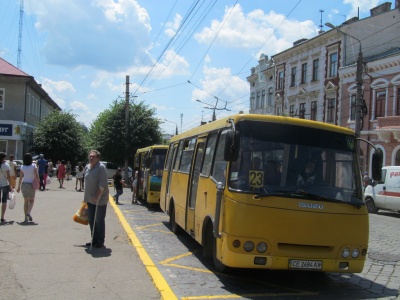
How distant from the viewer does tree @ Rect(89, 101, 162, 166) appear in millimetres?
38000

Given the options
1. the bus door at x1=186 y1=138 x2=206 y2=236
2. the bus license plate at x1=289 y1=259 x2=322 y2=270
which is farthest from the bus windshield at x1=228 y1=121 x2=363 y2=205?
the bus door at x1=186 y1=138 x2=206 y2=236

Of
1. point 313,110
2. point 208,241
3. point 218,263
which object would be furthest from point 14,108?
point 218,263

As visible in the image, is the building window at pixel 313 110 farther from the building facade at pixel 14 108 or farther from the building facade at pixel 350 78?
the building facade at pixel 14 108

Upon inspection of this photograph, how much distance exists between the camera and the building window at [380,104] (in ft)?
101

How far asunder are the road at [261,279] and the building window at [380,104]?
22.7 meters

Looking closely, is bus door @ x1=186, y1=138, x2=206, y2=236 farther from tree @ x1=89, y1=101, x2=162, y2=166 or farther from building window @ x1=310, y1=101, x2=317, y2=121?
building window @ x1=310, y1=101, x2=317, y2=121

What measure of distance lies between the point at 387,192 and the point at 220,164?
1472 cm

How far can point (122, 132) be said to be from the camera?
3816 cm

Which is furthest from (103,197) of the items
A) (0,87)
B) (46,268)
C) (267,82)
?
(267,82)

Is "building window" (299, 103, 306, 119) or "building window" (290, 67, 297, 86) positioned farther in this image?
"building window" (290, 67, 297, 86)

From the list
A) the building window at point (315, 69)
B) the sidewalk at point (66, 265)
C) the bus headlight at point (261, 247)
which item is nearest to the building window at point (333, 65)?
the building window at point (315, 69)

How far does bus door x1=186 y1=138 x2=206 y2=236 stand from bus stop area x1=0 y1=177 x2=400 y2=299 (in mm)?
569

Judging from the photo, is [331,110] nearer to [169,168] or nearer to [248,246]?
[169,168]

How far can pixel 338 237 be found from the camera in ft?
20.9
